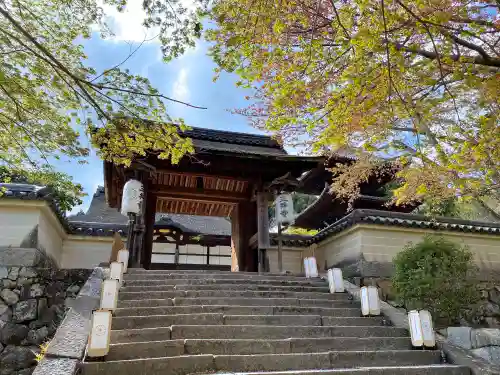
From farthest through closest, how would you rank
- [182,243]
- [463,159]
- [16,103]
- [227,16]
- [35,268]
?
[182,243], [35,268], [463,159], [16,103], [227,16]

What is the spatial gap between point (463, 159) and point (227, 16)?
4.57 metres

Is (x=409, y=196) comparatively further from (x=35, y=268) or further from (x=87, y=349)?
(x=35, y=268)

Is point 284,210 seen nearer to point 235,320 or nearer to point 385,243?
point 385,243

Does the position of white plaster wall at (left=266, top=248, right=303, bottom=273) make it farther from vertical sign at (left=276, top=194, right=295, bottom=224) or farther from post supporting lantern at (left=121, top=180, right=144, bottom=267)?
post supporting lantern at (left=121, top=180, right=144, bottom=267)

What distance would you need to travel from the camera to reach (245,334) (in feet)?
17.8

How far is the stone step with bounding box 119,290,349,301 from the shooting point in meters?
6.48

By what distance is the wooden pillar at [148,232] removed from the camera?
11055 millimetres

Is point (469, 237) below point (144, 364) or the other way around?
the other way around

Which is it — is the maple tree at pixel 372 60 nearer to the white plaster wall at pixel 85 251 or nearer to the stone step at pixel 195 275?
the stone step at pixel 195 275

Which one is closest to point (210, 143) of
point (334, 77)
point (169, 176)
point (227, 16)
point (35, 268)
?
point (169, 176)

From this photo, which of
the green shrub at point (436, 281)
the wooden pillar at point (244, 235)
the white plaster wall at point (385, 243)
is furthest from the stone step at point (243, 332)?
the wooden pillar at point (244, 235)

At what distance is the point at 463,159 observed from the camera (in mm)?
6402

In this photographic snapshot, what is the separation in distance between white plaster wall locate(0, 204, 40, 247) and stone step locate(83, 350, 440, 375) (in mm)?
5157

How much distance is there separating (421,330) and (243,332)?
2.57 metres
